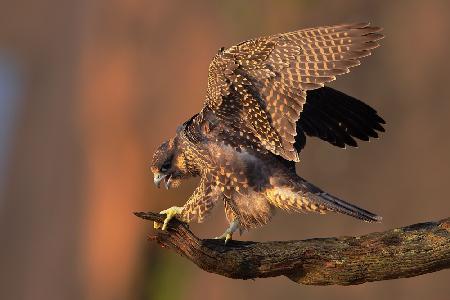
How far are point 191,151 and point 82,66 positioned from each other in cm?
676

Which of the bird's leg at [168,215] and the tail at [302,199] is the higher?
the tail at [302,199]

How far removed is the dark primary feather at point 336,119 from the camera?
605 cm

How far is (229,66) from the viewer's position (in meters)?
5.50

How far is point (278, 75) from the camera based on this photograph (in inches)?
213

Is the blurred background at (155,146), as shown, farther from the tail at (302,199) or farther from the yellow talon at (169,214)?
the yellow talon at (169,214)

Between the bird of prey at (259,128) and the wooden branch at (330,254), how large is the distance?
6.4 inches

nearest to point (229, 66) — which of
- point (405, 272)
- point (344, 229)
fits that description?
point (405, 272)

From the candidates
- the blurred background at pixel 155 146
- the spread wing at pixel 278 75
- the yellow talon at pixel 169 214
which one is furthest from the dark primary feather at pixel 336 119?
the blurred background at pixel 155 146

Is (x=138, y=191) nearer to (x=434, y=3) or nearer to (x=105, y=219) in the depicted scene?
(x=105, y=219)

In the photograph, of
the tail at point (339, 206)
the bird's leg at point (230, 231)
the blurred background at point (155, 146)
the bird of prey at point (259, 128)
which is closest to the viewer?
the tail at point (339, 206)

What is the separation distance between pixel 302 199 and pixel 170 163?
0.95 m

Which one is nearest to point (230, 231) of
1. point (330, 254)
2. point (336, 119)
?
point (330, 254)

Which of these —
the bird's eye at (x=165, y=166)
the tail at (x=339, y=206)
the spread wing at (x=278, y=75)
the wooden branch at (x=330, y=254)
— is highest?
the spread wing at (x=278, y=75)

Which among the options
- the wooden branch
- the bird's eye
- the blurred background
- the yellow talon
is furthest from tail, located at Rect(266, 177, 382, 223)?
the blurred background
